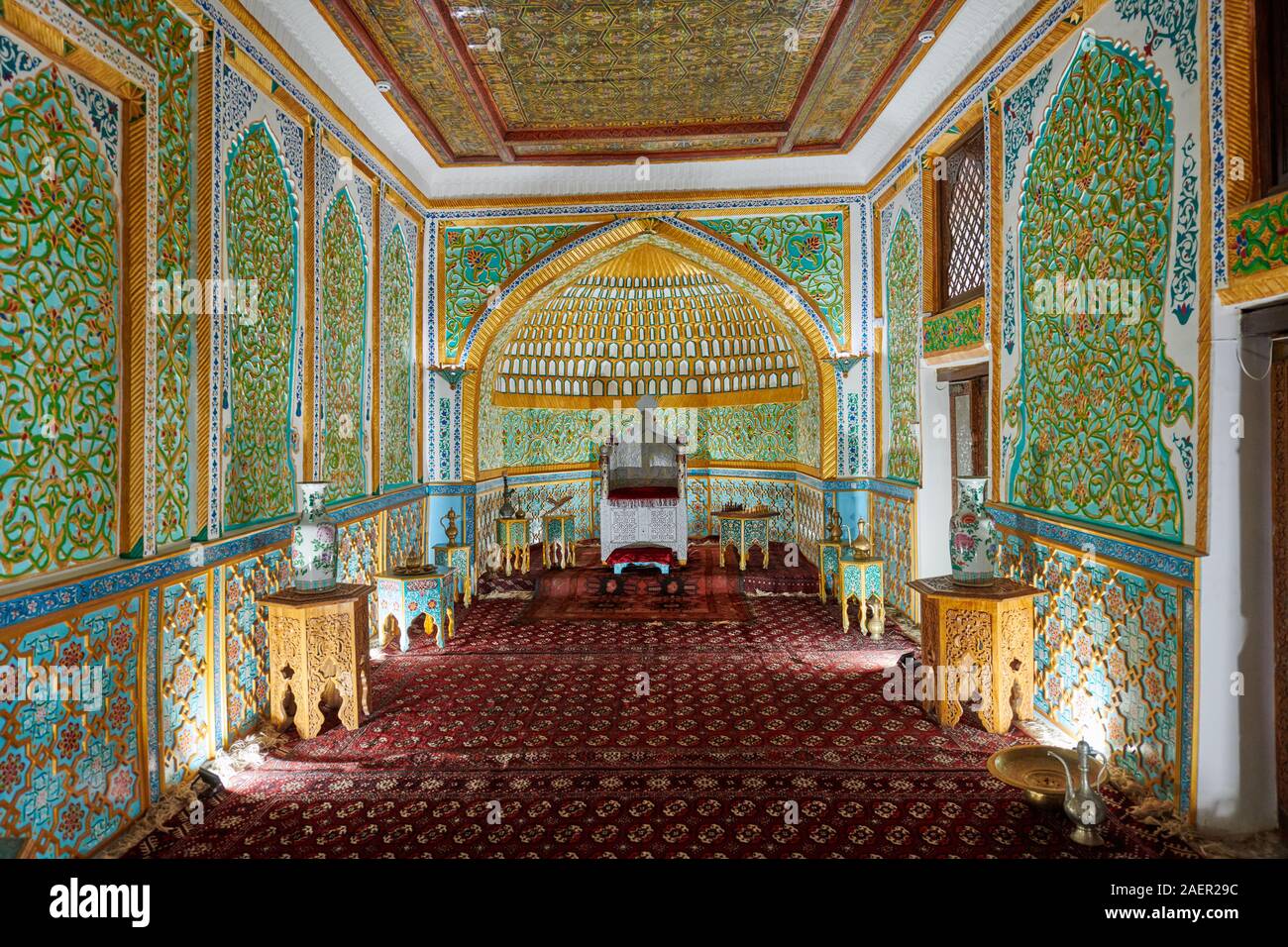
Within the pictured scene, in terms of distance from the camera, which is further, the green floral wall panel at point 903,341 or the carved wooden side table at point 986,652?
the green floral wall panel at point 903,341

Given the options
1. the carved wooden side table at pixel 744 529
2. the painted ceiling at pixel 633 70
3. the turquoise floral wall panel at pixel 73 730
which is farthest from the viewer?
the carved wooden side table at pixel 744 529

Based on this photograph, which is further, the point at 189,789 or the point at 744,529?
the point at 744,529

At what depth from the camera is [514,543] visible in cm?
863

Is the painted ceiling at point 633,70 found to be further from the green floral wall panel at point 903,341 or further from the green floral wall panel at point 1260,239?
the green floral wall panel at point 1260,239

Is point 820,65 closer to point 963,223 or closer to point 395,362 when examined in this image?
point 963,223

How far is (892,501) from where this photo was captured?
673cm

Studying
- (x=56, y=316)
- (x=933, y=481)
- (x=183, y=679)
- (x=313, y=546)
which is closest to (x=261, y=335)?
(x=313, y=546)

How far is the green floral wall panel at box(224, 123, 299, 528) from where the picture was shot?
4.02m

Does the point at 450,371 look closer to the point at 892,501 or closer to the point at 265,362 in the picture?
the point at 265,362

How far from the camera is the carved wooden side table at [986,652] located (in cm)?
394

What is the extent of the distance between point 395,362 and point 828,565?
14.6 feet

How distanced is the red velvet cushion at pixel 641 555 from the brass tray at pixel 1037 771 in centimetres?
540

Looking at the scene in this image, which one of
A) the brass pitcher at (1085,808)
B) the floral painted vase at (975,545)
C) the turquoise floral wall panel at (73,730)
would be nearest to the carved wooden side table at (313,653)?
the turquoise floral wall panel at (73,730)

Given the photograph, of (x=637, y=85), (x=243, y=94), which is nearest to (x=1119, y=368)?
(x=637, y=85)
